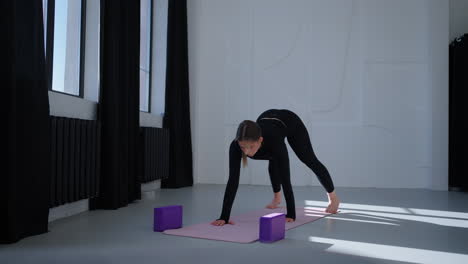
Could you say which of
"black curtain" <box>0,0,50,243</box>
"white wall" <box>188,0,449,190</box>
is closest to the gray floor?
"black curtain" <box>0,0,50,243</box>

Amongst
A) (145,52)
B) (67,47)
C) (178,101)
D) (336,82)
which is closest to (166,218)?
(67,47)

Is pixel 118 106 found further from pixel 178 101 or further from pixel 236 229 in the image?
pixel 178 101

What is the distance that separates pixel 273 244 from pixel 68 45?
2.46 meters

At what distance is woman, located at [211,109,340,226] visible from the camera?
2.60 m

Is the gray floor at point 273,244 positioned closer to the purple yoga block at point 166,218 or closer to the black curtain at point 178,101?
the purple yoga block at point 166,218

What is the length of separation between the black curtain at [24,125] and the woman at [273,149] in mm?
1064

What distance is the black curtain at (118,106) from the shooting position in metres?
3.68

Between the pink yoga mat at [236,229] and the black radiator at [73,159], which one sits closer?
the pink yoga mat at [236,229]

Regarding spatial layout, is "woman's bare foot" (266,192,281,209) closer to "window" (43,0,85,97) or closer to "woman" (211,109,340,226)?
"woman" (211,109,340,226)

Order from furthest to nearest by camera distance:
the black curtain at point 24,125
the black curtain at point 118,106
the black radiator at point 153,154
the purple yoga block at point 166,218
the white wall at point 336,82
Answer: the white wall at point 336,82
the black radiator at point 153,154
the black curtain at point 118,106
the purple yoga block at point 166,218
the black curtain at point 24,125

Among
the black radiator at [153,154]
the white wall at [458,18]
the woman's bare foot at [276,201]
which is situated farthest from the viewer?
the white wall at [458,18]

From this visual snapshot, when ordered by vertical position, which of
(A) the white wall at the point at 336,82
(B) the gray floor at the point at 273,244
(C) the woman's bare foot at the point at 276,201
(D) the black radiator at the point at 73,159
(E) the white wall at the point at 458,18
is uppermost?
(E) the white wall at the point at 458,18

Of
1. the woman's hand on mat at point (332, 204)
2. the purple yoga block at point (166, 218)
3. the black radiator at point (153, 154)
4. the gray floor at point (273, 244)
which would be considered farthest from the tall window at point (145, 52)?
the purple yoga block at point (166, 218)

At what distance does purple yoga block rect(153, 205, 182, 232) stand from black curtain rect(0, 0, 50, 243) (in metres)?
0.63
